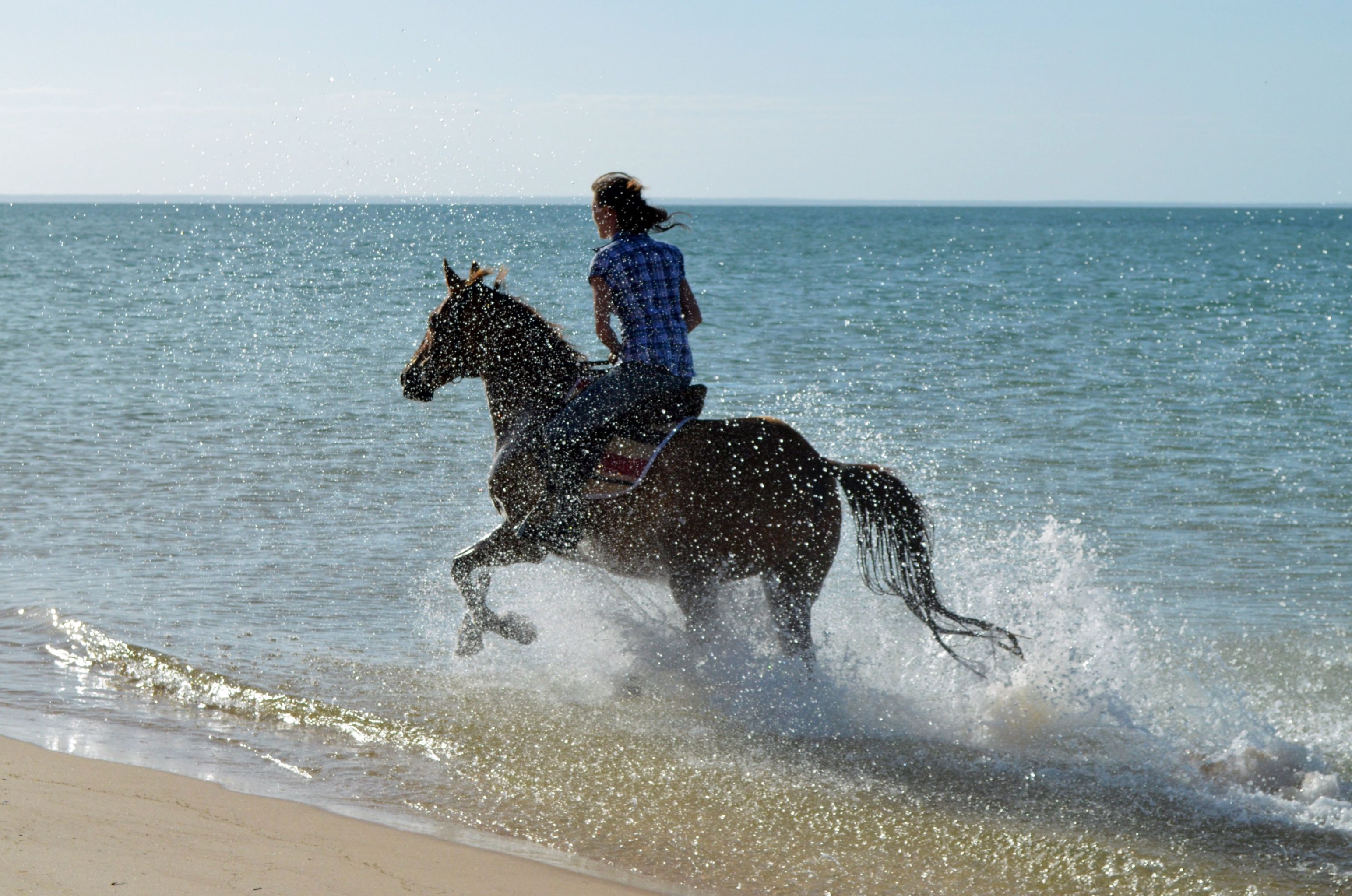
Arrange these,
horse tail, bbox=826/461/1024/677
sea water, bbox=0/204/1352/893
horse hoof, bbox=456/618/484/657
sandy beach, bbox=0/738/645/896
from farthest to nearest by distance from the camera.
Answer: horse hoof, bbox=456/618/484/657, horse tail, bbox=826/461/1024/677, sea water, bbox=0/204/1352/893, sandy beach, bbox=0/738/645/896

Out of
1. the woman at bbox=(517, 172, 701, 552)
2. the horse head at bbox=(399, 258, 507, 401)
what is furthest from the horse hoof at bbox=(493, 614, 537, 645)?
the horse head at bbox=(399, 258, 507, 401)

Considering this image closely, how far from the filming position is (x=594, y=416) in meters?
5.90

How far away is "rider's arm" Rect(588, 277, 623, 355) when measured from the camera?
19.3 feet

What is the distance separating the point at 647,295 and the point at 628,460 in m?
0.76

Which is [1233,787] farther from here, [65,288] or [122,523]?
[65,288]

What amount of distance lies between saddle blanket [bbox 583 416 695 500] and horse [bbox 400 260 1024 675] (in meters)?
0.03

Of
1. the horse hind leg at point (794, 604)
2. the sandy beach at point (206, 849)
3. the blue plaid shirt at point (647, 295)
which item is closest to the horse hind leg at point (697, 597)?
the horse hind leg at point (794, 604)

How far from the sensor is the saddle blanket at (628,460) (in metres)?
5.90

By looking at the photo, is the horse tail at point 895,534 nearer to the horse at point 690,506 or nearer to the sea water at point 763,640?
the horse at point 690,506

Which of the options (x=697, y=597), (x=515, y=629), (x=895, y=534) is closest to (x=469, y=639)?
(x=515, y=629)

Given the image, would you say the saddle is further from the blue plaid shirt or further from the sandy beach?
the sandy beach

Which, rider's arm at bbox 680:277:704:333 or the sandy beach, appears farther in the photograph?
rider's arm at bbox 680:277:704:333

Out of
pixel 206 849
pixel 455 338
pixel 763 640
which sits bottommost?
pixel 206 849

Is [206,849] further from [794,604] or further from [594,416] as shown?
[794,604]
